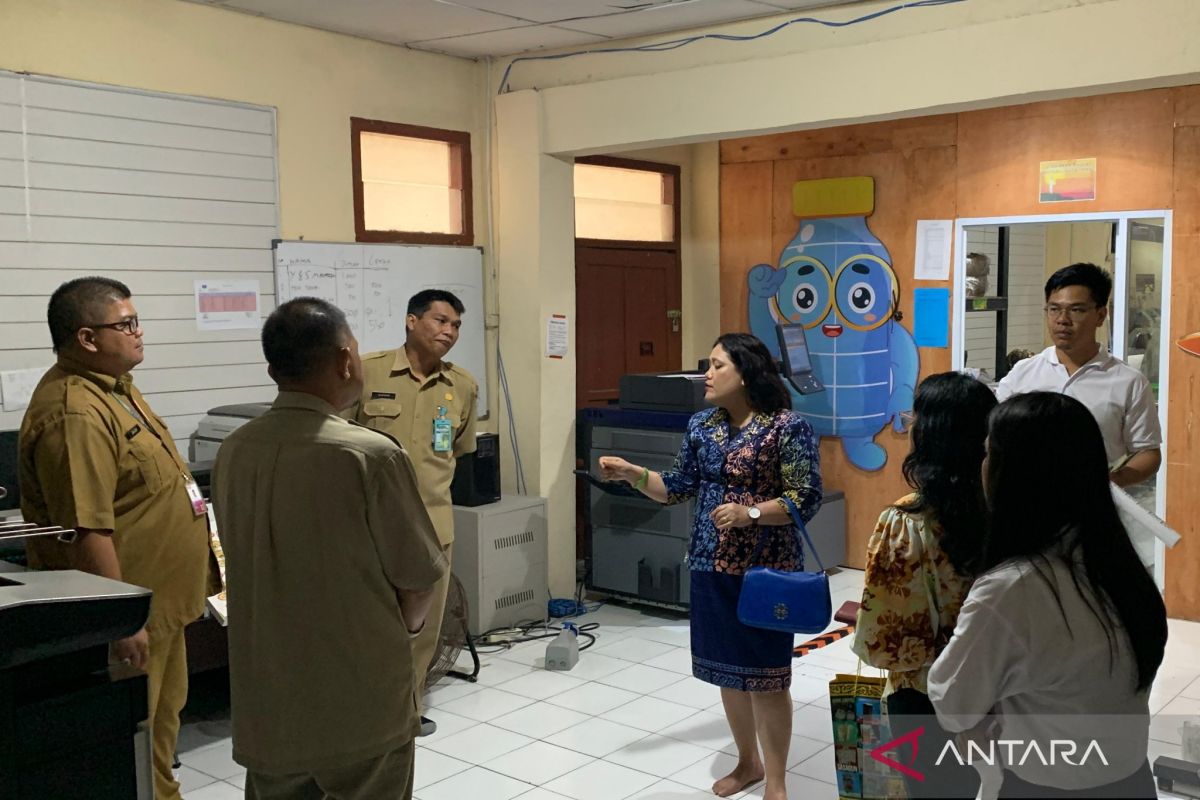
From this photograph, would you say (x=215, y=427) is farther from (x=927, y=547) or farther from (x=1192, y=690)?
(x=1192, y=690)

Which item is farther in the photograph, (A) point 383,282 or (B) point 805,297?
(B) point 805,297

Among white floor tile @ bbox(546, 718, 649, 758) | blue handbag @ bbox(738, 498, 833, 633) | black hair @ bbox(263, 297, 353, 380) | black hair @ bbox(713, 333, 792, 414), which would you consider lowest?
white floor tile @ bbox(546, 718, 649, 758)

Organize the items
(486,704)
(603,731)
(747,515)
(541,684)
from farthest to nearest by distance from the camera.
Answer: (541,684) → (486,704) → (603,731) → (747,515)

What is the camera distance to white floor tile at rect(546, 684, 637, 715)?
4328mm

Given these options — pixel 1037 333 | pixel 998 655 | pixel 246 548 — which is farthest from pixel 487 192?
pixel 998 655

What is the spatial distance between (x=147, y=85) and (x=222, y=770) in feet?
→ 8.62

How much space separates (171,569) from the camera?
2932 mm

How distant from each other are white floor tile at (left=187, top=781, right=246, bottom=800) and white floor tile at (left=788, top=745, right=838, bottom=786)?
70.3 inches

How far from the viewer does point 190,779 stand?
12.0ft

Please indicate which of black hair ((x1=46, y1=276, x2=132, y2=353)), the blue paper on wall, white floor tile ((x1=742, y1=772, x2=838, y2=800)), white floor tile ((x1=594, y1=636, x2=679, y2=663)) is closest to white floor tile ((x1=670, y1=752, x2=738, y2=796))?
white floor tile ((x1=742, y1=772, x2=838, y2=800))

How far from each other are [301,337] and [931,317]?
4540 millimetres

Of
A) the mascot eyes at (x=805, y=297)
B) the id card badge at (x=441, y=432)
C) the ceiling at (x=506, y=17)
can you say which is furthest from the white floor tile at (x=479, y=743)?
the mascot eyes at (x=805, y=297)

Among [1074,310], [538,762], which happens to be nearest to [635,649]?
[538,762]

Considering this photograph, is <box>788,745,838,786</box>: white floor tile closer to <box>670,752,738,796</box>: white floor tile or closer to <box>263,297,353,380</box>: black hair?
<box>670,752,738,796</box>: white floor tile
